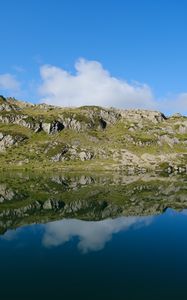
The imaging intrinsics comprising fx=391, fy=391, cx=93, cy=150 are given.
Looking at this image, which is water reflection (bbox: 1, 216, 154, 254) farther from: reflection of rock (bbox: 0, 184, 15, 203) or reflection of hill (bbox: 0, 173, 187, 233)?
reflection of rock (bbox: 0, 184, 15, 203)

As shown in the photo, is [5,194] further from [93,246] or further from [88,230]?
[93,246]

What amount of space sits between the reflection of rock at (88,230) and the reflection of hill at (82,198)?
6180 millimetres

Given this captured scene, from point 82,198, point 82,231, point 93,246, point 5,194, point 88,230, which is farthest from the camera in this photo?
point 5,194

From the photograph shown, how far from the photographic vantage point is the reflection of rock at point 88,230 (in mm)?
79188

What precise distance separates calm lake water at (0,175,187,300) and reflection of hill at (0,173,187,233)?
1.05 feet

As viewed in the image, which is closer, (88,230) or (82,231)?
(82,231)

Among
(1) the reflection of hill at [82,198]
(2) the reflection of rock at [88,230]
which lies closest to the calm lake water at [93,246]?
(2) the reflection of rock at [88,230]

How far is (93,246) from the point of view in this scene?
7712cm

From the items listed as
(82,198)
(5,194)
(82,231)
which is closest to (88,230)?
(82,231)

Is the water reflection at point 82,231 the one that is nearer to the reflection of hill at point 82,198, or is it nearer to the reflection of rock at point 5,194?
the reflection of hill at point 82,198

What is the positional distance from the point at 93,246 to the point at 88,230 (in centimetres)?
1498

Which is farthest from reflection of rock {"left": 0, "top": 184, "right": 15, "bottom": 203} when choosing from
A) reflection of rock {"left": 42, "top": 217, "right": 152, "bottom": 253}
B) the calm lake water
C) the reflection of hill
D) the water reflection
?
reflection of rock {"left": 42, "top": 217, "right": 152, "bottom": 253}

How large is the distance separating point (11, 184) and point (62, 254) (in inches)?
4132

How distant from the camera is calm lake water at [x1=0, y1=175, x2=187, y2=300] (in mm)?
52188
